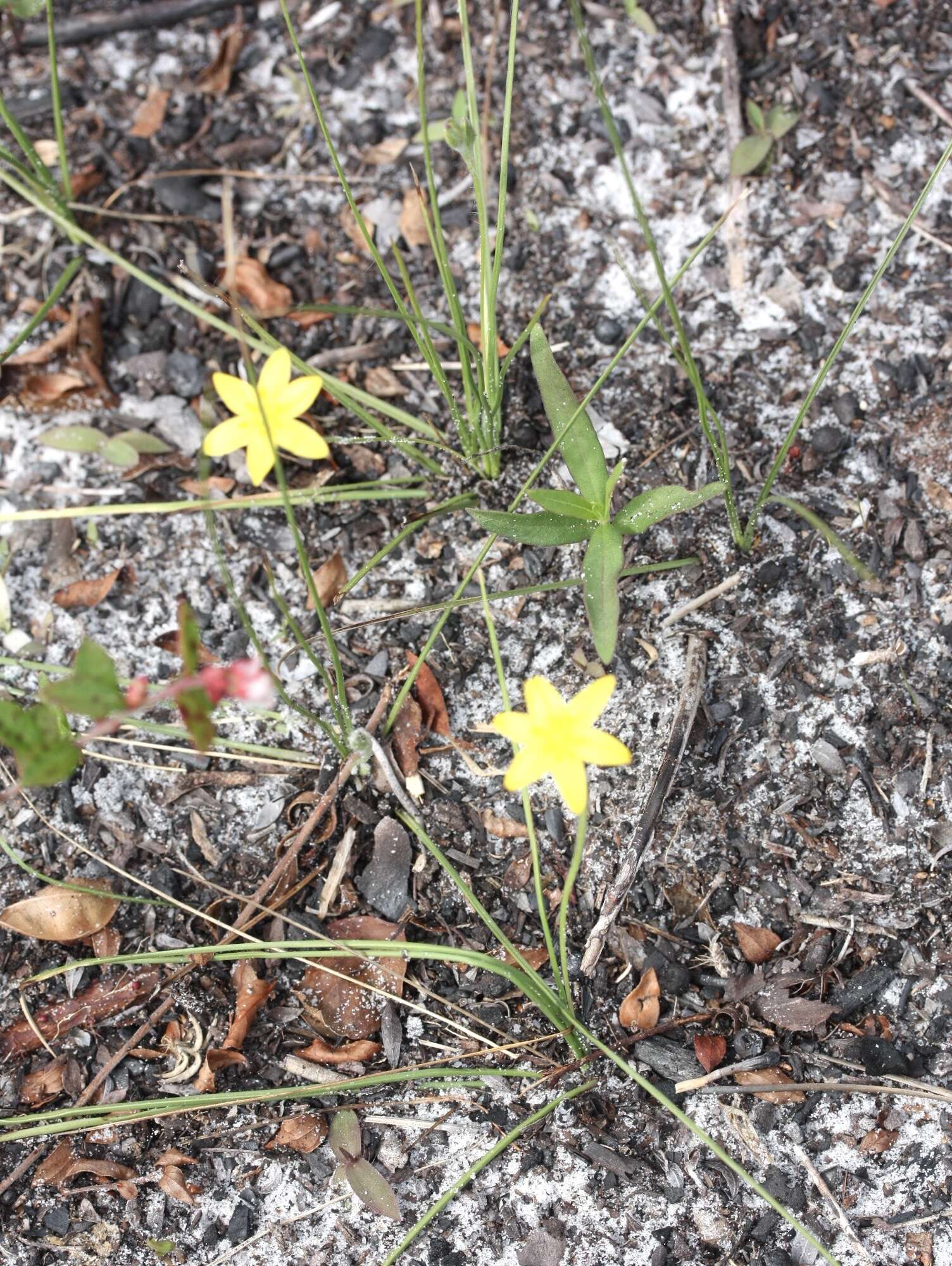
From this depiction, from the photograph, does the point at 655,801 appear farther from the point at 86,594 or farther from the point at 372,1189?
the point at 86,594

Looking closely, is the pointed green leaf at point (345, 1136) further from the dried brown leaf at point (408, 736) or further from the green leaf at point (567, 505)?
the green leaf at point (567, 505)

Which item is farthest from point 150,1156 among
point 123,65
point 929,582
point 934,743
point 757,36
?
point 757,36

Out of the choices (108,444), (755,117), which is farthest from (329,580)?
(755,117)

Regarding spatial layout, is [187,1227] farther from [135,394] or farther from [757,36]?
[757,36]

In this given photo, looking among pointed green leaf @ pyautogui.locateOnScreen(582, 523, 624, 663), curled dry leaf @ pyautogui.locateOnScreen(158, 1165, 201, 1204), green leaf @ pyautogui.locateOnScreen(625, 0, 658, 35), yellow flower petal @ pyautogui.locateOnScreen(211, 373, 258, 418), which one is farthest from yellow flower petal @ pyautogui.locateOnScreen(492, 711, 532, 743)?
green leaf @ pyautogui.locateOnScreen(625, 0, 658, 35)

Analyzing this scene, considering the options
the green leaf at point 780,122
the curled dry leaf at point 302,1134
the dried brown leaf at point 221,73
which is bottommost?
the curled dry leaf at point 302,1134

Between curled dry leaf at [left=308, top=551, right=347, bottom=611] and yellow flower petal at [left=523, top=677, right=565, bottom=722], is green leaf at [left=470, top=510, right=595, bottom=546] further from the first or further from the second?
curled dry leaf at [left=308, top=551, right=347, bottom=611]

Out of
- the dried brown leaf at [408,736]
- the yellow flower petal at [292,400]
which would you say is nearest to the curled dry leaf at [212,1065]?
the dried brown leaf at [408,736]
